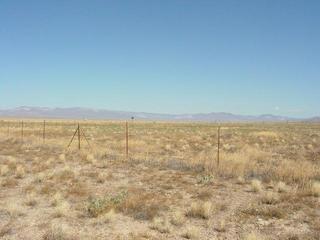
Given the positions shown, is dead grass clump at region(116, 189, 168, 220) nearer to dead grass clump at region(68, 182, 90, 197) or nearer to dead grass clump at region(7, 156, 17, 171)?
dead grass clump at region(68, 182, 90, 197)

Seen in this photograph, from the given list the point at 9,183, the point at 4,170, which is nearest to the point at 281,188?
the point at 9,183

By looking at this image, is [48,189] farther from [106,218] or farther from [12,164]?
[12,164]

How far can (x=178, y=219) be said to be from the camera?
1123 centimetres

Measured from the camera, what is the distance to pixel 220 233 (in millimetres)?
10477

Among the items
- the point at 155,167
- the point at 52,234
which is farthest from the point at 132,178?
the point at 52,234

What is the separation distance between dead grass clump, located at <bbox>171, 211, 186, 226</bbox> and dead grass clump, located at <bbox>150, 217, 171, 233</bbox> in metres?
0.17

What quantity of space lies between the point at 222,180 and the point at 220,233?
23.7 ft

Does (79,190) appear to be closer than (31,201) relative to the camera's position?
No

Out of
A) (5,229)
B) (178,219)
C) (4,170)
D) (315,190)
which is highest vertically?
(315,190)

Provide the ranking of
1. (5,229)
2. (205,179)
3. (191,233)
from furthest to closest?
(205,179), (5,229), (191,233)

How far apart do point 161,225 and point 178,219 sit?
1.94ft

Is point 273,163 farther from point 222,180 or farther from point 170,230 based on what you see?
point 170,230

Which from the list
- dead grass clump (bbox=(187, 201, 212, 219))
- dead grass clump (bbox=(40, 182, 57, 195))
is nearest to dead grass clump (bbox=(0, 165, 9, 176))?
dead grass clump (bbox=(40, 182, 57, 195))

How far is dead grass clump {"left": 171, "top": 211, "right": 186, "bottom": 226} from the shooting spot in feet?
36.5
